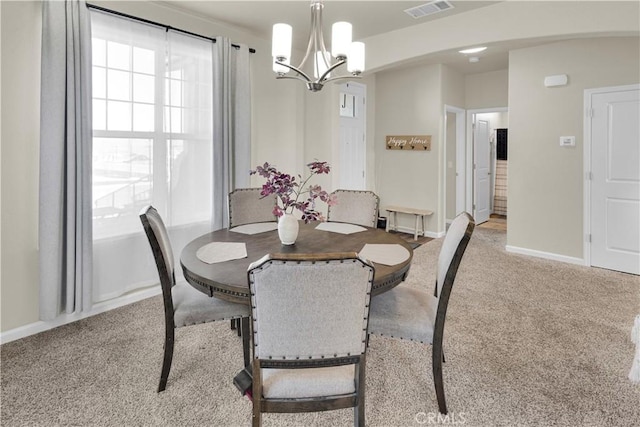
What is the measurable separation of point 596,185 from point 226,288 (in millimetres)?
4397

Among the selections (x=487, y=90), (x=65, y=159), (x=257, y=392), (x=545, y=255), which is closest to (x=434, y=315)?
(x=257, y=392)

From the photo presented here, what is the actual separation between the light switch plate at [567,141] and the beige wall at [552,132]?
0.04 meters

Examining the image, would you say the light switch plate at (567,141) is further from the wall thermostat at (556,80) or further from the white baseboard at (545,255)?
the white baseboard at (545,255)

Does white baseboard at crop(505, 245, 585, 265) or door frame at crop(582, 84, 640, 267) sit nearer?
door frame at crop(582, 84, 640, 267)

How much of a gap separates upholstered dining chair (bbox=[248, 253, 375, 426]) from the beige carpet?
0.55 m

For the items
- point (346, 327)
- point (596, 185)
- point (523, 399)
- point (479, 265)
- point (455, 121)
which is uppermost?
point (455, 121)

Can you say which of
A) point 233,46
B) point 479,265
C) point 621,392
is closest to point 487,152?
point 479,265

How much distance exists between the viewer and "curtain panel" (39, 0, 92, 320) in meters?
2.55

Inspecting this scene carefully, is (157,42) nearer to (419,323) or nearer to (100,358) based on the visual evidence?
(100,358)

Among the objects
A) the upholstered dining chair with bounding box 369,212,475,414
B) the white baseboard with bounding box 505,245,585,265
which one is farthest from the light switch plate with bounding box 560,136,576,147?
the upholstered dining chair with bounding box 369,212,475,414

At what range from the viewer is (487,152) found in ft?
24.1

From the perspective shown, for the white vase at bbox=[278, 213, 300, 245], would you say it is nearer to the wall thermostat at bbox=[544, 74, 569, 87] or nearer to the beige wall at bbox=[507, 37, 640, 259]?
the beige wall at bbox=[507, 37, 640, 259]

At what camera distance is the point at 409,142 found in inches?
235

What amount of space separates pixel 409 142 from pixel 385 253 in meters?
4.24
